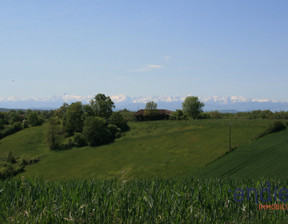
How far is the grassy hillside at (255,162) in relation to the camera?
4216 cm

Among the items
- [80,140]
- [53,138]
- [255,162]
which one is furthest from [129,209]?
[53,138]

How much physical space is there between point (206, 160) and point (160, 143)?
815 inches

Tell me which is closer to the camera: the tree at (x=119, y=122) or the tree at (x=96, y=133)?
the tree at (x=96, y=133)

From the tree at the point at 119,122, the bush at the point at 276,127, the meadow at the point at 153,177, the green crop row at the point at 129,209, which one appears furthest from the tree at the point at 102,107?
the green crop row at the point at 129,209

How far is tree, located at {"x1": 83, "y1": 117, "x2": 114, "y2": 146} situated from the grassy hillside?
4318 cm

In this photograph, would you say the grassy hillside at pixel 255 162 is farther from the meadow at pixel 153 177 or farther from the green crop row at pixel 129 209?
the green crop row at pixel 129 209

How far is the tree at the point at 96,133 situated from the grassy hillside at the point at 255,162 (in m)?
43.2

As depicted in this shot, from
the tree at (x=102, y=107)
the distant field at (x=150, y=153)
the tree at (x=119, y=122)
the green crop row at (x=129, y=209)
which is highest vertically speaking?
the tree at (x=102, y=107)

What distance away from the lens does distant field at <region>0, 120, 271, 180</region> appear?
54669 mm

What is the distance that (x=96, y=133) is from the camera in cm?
8538

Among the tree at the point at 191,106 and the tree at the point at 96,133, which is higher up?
the tree at the point at 191,106

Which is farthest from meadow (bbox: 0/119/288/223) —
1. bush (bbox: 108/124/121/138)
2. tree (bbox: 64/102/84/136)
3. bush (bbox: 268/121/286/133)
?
tree (bbox: 64/102/84/136)

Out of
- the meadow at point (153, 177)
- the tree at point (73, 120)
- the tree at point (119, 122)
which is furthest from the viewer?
the tree at point (73, 120)

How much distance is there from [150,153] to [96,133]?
2604 cm
